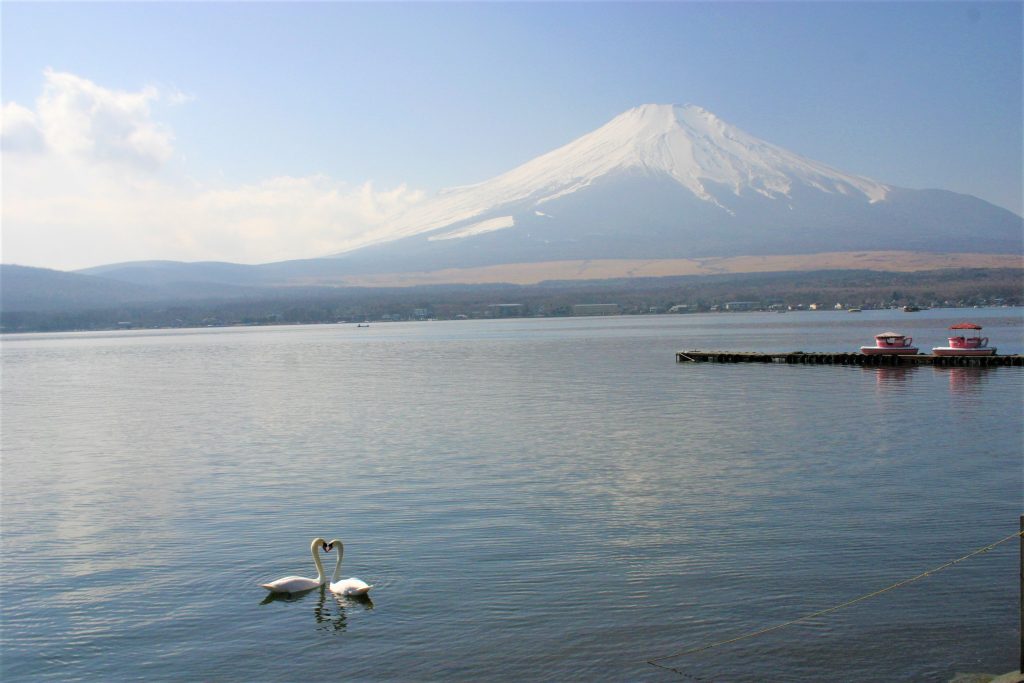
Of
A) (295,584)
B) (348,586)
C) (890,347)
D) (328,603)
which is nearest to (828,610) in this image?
(348,586)

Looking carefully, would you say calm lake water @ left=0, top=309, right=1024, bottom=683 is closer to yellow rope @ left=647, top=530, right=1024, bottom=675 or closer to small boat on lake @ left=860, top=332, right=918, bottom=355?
yellow rope @ left=647, top=530, right=1024, bottom=675

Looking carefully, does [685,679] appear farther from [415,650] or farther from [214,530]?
[214,530]

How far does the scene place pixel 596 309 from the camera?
176m

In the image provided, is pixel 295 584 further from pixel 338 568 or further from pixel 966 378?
pixel 966 378

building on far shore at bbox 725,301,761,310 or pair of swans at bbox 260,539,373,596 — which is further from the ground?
building on far shore at bbox 725,301,761,310

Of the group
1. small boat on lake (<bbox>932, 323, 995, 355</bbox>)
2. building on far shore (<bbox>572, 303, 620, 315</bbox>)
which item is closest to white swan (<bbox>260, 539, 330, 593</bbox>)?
small boat on lake (<bbox>932, 323, 995, 355</bbox>)

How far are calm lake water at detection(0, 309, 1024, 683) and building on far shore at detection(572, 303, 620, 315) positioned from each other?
5703 inches

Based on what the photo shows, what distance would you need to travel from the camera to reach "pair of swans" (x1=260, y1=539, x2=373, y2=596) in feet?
37.9

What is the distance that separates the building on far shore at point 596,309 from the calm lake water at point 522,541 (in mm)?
144864

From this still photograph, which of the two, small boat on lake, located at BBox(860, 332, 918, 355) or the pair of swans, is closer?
the pair of swans

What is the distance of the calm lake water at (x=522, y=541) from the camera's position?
991cm

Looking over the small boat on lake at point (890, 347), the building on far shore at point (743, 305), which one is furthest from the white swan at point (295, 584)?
the building on far shore at point (743, 305)

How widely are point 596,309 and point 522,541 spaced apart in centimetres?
16327

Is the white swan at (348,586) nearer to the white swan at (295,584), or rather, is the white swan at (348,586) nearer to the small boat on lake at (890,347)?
the white swan at (295,584)
